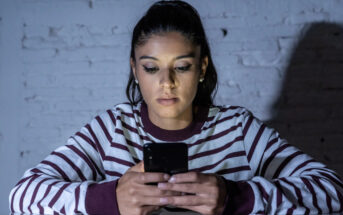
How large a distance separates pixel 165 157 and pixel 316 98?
97cm

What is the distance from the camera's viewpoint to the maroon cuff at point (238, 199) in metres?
0.77

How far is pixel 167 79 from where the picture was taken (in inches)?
37.4

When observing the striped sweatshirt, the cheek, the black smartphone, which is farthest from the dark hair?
the black smartphone

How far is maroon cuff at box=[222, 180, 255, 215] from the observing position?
2.51 ft

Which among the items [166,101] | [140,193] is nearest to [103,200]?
[140,193]

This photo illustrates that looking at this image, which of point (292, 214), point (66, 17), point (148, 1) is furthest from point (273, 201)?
point (66, 17)

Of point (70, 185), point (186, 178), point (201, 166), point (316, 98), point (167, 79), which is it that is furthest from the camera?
point (316, 98)

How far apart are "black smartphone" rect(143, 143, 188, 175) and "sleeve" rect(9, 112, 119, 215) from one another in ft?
0.37

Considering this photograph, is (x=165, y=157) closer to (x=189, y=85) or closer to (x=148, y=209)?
(x=148, y=209)

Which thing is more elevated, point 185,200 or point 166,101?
point 166,101

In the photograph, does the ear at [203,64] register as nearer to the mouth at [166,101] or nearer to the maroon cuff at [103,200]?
the mouth at [166,101]

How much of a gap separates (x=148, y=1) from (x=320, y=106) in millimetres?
864

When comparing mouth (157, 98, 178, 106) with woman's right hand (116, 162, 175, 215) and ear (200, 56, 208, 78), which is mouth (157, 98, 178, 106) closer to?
ear (200, 56, 208, 78)

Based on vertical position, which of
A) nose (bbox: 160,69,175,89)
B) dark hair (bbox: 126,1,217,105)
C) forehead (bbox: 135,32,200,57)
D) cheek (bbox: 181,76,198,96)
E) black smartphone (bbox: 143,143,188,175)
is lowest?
black smartphone (bbox: 143,143,188,175)
